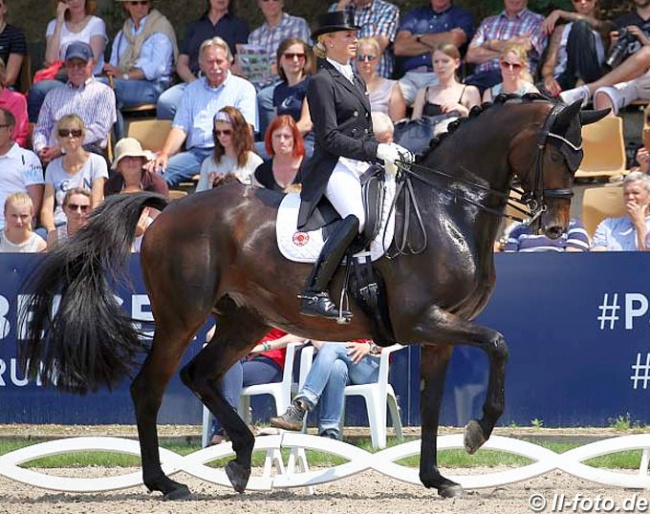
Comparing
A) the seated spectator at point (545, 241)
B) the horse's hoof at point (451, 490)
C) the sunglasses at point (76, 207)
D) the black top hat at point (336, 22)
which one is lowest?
the horse's hoof at point (451, 490)

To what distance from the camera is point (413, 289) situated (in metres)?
7.42

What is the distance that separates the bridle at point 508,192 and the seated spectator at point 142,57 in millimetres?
6593

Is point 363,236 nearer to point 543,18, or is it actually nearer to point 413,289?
point 413,289

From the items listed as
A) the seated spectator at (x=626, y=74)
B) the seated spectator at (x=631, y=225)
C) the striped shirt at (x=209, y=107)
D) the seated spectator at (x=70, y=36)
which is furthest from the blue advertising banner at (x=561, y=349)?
the seated spectator at (x=70, y=36)

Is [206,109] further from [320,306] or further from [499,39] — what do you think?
[320,306]

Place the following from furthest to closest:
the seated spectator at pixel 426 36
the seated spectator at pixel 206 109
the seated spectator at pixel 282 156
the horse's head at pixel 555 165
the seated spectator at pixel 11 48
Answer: the seated spectator at pixel 11 48
the seated spectator at pixel 426 36
the seated spectator at pixel 206 109
the seated spectator at pixel 282 156
the horse's head at pixel 555 165

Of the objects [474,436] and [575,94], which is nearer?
[474,436]

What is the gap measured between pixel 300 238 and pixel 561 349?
2.78 m

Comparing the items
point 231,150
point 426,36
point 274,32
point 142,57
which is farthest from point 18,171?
point 426,36

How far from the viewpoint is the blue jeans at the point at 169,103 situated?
43.6ft

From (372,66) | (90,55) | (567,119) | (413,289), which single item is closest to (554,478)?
(413,289)

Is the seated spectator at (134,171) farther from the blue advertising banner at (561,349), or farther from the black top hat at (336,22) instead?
the black top hat at (336,22)

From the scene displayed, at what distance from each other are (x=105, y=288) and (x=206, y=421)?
1.68 metres

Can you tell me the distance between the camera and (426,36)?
13234 mm
